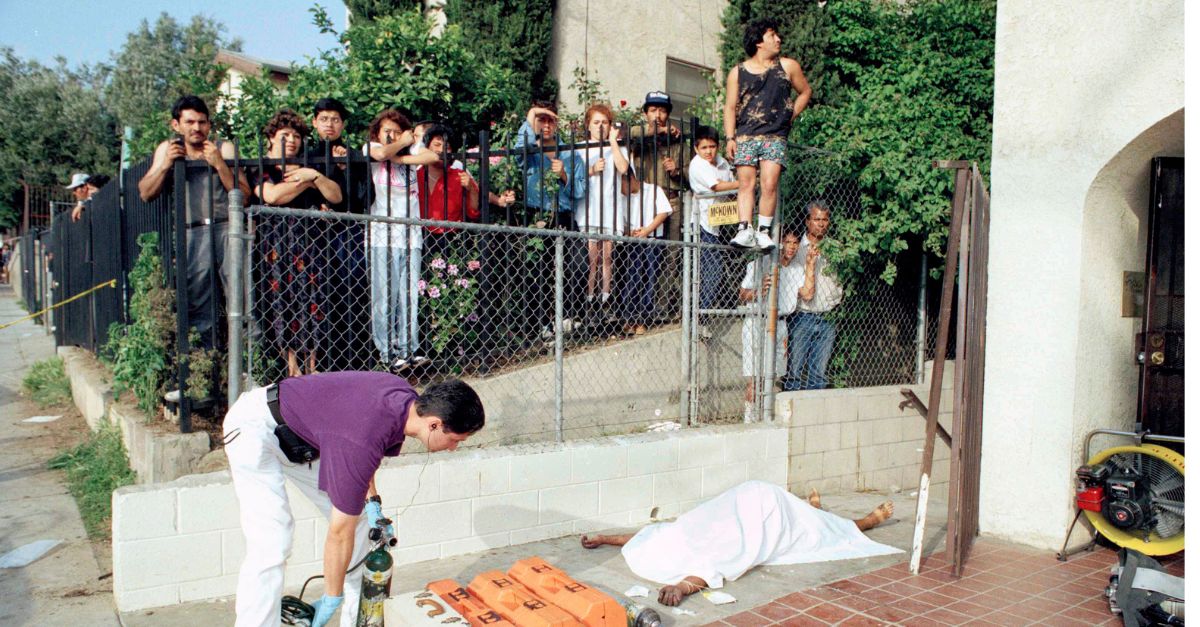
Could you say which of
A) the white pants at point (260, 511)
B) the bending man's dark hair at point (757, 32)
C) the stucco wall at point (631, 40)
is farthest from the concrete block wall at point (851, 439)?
the stucco wall at point (631, 40)

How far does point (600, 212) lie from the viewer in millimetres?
6438

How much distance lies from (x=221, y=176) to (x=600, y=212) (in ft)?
8.81

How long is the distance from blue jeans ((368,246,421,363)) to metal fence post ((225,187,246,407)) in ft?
3.33

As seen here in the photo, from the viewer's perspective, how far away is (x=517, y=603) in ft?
12.3

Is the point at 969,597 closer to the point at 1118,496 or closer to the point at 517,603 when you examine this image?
the point at 1118,496

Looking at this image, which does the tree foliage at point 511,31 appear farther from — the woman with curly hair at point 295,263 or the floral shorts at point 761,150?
the woman with curly hair at point 295,263

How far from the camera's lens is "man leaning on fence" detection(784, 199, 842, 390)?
7.19 m

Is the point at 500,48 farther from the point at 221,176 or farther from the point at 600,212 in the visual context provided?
the point at 221,176

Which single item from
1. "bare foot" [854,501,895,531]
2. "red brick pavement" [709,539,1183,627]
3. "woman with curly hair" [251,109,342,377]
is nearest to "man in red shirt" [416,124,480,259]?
"woman with curly hair" [251,109,342,377]

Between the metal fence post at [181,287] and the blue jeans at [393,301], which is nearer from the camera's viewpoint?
the metal fence post at [181,287]

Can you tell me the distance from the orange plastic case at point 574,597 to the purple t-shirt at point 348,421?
0.99 metres

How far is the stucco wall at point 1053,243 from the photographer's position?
512cm

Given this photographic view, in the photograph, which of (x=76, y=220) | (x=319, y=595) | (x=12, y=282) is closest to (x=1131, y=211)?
(x=319, y=595)

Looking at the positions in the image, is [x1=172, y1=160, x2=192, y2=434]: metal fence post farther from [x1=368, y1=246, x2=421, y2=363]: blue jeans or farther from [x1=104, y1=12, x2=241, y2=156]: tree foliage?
[x1=104, y1=12, x2=241, y2=156]: tree foliage
